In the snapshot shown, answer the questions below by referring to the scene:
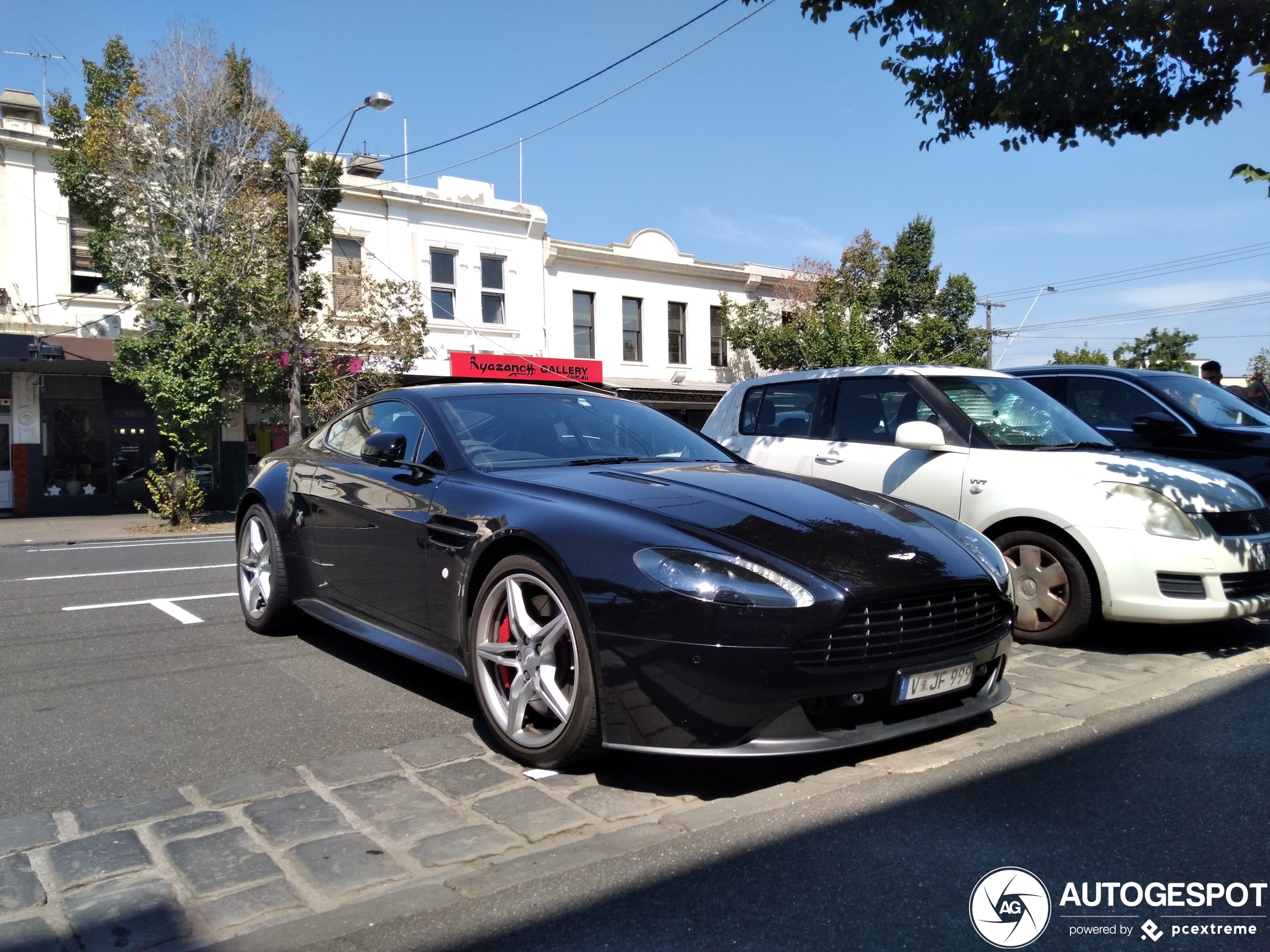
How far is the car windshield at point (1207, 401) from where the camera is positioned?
293 inches

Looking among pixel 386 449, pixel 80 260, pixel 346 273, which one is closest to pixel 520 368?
pixel 346 273

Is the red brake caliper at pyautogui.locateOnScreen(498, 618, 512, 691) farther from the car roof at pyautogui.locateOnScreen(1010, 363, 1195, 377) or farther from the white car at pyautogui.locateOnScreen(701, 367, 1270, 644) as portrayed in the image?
the car roof at pyautogui.locateOnScreen(1010, 363, 1195, 377)

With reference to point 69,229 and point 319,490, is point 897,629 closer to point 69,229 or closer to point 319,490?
point 319,490

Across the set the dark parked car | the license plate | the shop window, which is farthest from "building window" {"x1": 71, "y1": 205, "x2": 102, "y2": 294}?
the license plate

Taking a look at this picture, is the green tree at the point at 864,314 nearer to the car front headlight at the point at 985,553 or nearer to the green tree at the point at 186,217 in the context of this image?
the green tree at the point at 186,217

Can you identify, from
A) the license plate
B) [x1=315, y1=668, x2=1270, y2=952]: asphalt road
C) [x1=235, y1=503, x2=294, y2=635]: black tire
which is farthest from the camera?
[x1=235, y1=503, x2=294, y2=635]: black tire

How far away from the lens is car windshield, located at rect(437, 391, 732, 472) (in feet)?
14.6

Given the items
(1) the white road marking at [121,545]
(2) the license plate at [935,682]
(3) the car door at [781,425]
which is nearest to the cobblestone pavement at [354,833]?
(2) the license plate at [935,682]

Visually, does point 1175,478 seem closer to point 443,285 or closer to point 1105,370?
point 1105,370

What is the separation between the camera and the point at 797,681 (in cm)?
305

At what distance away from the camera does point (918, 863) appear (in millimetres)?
2775

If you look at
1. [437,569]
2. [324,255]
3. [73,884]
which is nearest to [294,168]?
[324,255]

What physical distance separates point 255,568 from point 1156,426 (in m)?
6.59

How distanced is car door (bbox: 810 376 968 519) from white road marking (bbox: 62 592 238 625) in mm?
4410
